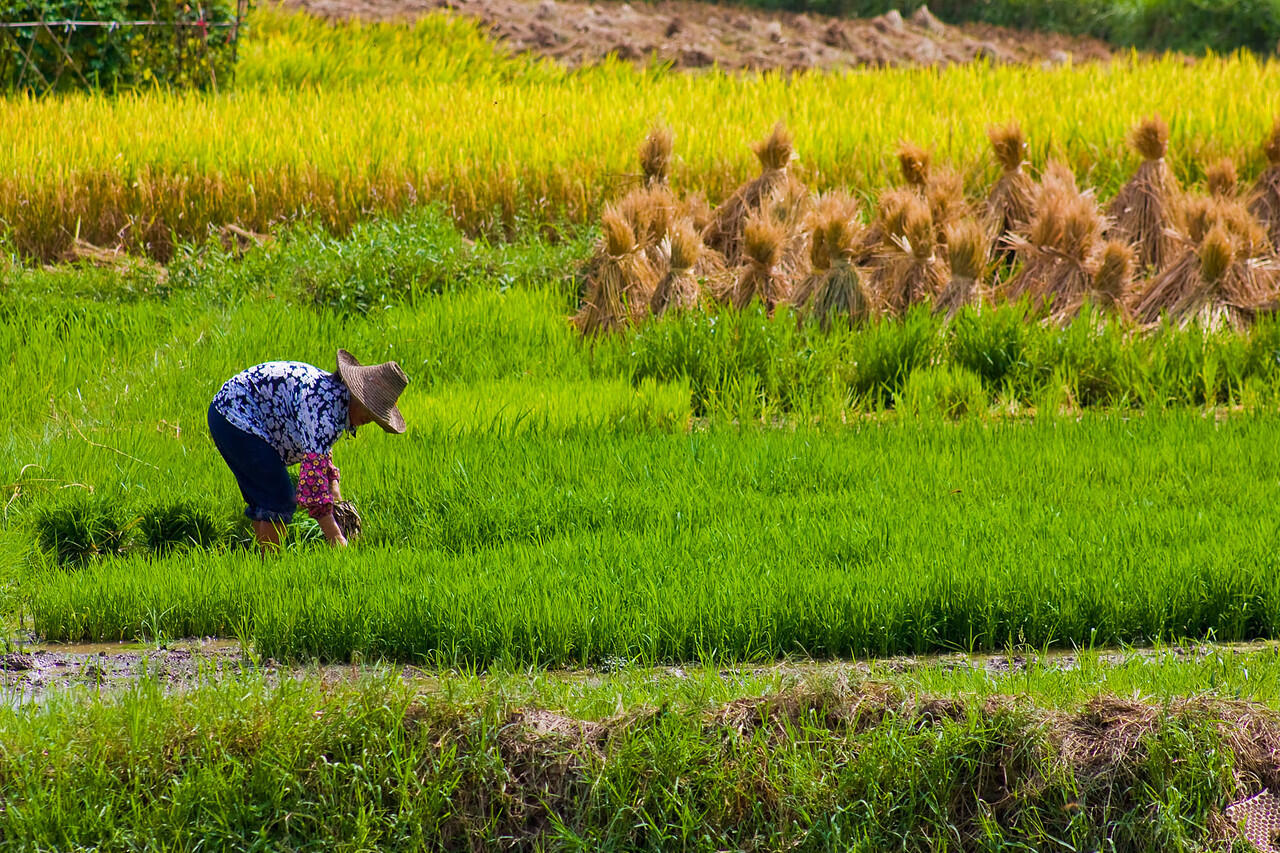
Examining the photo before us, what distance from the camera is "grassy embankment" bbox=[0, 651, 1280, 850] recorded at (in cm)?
371

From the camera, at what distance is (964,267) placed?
8297 millimetres

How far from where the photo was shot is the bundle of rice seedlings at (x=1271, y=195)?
9.34 m

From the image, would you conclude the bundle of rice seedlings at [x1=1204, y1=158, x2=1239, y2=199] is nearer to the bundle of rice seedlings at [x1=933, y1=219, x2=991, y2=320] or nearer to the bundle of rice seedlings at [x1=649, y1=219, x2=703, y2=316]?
Result: the bundle of rice seedlings at [x1=933, y1=219, x2=991, y2=320]

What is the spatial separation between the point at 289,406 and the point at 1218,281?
5574mm

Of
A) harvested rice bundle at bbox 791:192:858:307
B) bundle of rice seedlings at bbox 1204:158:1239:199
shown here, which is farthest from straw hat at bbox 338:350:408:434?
bundle of rice seedlings at bbox 1204:158:1239:199

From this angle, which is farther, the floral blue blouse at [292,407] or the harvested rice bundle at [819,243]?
the harvested rice bundle at [819,243]

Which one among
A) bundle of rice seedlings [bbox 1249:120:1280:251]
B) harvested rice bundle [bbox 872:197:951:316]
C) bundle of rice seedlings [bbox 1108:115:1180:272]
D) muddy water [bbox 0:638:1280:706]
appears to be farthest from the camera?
bundle of rice seedlings [bbox 1249:120:1280:251]

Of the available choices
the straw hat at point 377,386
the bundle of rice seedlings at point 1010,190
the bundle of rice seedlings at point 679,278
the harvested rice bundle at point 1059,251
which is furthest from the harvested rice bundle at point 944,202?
the straw hat at point 377,386

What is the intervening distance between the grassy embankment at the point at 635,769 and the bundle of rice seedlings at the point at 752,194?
577 cm

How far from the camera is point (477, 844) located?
12.5ft

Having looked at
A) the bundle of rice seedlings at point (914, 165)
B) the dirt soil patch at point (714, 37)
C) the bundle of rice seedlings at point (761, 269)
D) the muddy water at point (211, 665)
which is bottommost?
the muddy water at point (211, 665)

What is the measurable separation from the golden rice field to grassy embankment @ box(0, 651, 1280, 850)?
6.42 metres

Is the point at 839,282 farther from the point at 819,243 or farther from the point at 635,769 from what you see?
the point at 635,769

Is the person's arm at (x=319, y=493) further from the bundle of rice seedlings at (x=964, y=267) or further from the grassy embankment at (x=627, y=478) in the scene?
the bundle of rice seedlings at (x=964, y=267)
